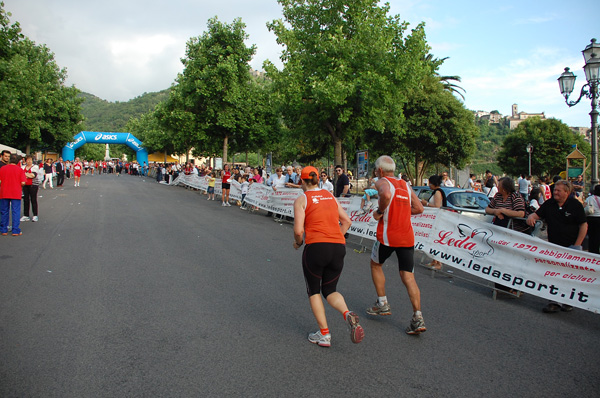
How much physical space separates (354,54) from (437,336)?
19816 mm

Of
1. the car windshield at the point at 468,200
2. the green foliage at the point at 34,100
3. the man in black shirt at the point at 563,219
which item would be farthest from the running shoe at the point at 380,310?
the green foliage at the point at 34,100

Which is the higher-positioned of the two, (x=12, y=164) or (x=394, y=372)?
(x=12, y=164)

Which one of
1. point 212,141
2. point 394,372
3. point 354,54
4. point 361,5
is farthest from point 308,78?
point 394,372

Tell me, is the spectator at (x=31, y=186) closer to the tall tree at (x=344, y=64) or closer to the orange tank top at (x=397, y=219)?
the orange tank top at (x=397, y=219)

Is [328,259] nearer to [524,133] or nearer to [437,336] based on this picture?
[437,336]

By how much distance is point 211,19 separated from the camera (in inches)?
1339

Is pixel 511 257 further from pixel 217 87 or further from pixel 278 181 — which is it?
pixel 217 87

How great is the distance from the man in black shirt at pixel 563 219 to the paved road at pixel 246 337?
35.4 inches

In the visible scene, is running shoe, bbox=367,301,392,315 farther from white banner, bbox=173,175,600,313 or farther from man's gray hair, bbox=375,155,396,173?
white banner, bbox=173,175,600,313

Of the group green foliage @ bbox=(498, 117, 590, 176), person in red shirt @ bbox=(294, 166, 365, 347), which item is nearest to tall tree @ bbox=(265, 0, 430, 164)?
person in red shirt @ bbox=(294, 166, 365, 347)

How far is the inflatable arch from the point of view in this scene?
2120 inches

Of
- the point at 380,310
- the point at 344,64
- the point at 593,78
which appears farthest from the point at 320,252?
the point at 344,64

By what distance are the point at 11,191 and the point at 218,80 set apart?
81.9 feet

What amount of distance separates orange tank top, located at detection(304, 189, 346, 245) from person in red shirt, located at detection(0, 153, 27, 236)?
28.0 ft
